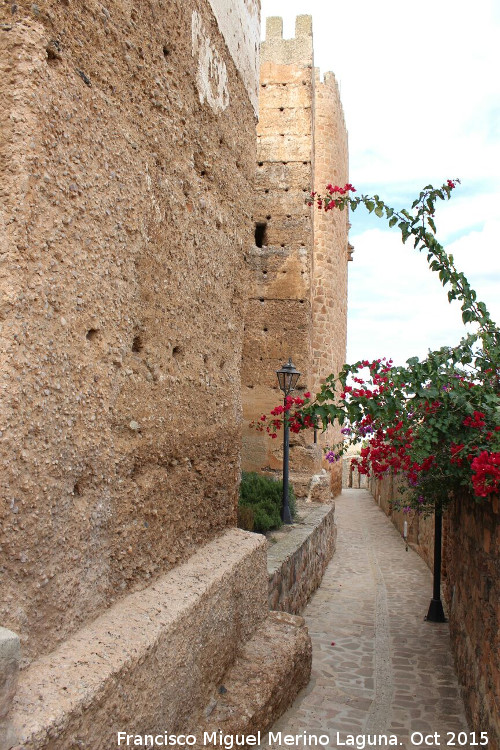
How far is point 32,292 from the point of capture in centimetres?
162

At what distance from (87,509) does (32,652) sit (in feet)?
1.35

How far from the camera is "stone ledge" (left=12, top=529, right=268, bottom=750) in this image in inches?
60.2

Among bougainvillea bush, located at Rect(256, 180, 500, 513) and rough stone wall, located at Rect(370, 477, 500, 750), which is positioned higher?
bougainvillea bush, located at Rect(256, 180, 500, 513)

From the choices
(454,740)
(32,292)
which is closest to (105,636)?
(32,292)

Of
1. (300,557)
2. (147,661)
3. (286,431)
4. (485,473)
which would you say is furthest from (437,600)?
(147,661)

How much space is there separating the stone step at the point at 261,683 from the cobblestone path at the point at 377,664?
0.21 metres

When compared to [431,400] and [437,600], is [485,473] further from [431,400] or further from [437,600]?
[437,600]

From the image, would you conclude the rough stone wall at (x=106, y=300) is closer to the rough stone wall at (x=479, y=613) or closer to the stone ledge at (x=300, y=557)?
the rough stone wall at (x=479, y=613)

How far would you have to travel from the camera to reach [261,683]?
289 centimetres

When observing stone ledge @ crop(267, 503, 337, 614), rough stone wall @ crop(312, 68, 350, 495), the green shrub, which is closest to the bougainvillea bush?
stone ledge @ crop(267, 503, 337, 614)

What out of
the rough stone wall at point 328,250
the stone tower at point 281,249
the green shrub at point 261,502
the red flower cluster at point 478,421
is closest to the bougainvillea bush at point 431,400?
the red flower cluster at point 478,421

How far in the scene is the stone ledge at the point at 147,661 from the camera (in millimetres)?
1530

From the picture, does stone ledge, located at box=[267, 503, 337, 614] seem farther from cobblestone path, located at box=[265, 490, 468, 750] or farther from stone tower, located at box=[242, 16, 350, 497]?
stone tower, located at box=[242, 16, 350, 497]

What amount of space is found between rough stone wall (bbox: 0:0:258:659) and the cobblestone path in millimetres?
1715
